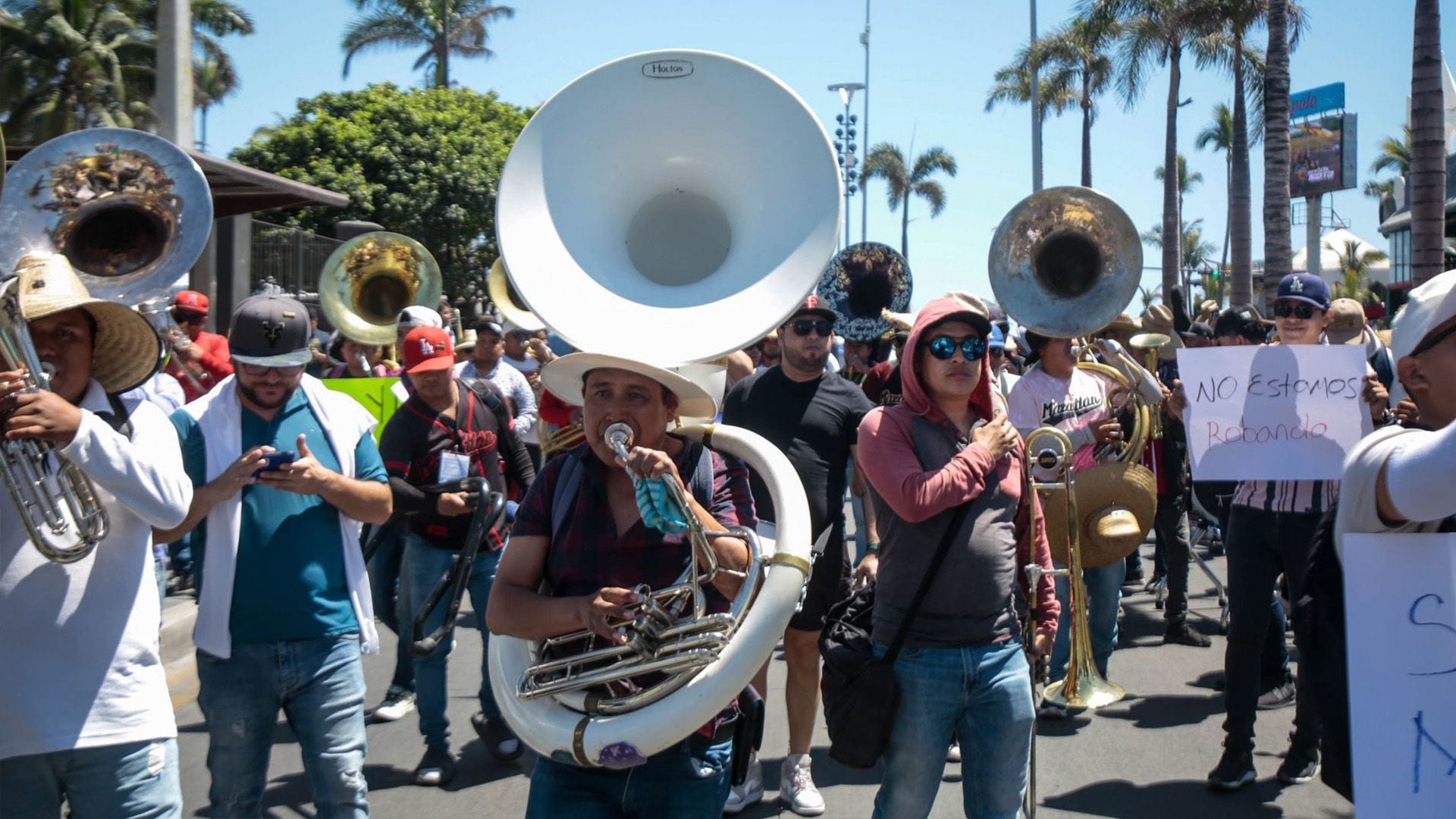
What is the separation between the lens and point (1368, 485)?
2.30m

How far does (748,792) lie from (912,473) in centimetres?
209

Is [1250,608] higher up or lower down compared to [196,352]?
lower down

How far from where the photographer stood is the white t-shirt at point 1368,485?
7.52 ft

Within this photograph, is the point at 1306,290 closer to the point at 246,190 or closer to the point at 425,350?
the point at 425,350

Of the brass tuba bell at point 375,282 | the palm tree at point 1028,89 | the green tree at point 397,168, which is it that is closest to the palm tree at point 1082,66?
the palm tree at point 1028,89

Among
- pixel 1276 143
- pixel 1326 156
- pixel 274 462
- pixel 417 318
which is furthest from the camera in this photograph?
pixel 1326 156

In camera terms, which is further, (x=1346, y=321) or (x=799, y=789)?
(x=1346, y=321)

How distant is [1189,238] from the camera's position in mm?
94875

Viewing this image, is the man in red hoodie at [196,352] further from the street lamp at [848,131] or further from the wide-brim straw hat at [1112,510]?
the street lamp at [848,131]

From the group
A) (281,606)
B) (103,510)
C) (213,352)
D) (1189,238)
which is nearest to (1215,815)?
(281,606)

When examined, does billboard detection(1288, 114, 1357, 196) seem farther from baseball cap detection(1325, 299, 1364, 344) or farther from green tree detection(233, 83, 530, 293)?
baseball cap detection(1325, 299, 1364, 344)

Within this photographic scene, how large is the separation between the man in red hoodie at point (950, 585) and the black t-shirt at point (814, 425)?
1.43 metres

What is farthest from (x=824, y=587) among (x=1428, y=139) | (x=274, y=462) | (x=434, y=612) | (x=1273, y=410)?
(x=1428, y=139)

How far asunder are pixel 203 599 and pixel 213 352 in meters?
4.79
